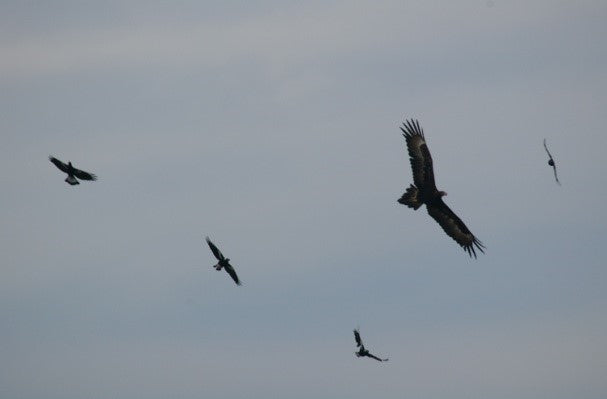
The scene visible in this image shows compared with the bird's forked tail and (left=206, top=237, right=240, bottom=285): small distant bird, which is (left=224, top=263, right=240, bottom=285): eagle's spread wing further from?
the bird's forked tail

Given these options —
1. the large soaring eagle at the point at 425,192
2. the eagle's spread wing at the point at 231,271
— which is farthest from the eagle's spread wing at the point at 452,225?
the eagle's spread wing at the point at 231,271

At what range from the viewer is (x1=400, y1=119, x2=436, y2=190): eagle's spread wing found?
5066 cm

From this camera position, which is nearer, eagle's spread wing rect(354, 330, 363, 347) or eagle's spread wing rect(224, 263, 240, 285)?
eagle's spread wing rect(354, 330, 363, 347)

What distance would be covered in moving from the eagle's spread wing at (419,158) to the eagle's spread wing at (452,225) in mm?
1305

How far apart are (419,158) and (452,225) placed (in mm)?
4319

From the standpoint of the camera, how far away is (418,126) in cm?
5244

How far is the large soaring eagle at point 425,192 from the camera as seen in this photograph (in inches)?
1993

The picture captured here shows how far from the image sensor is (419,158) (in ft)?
169

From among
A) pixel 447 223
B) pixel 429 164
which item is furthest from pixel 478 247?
pixel 429 164

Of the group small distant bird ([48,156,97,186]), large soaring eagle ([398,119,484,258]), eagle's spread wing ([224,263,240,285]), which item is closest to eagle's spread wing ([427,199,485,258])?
large soaring eagle ([398,119,484,258])

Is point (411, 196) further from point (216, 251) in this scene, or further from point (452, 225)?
point (216, 251)

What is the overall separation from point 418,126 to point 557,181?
11980mm

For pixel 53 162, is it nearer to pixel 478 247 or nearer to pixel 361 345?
pixel 361 345

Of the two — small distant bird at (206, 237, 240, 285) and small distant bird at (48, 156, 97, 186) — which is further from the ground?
small distant bird at (48, 156, 97, 186)
